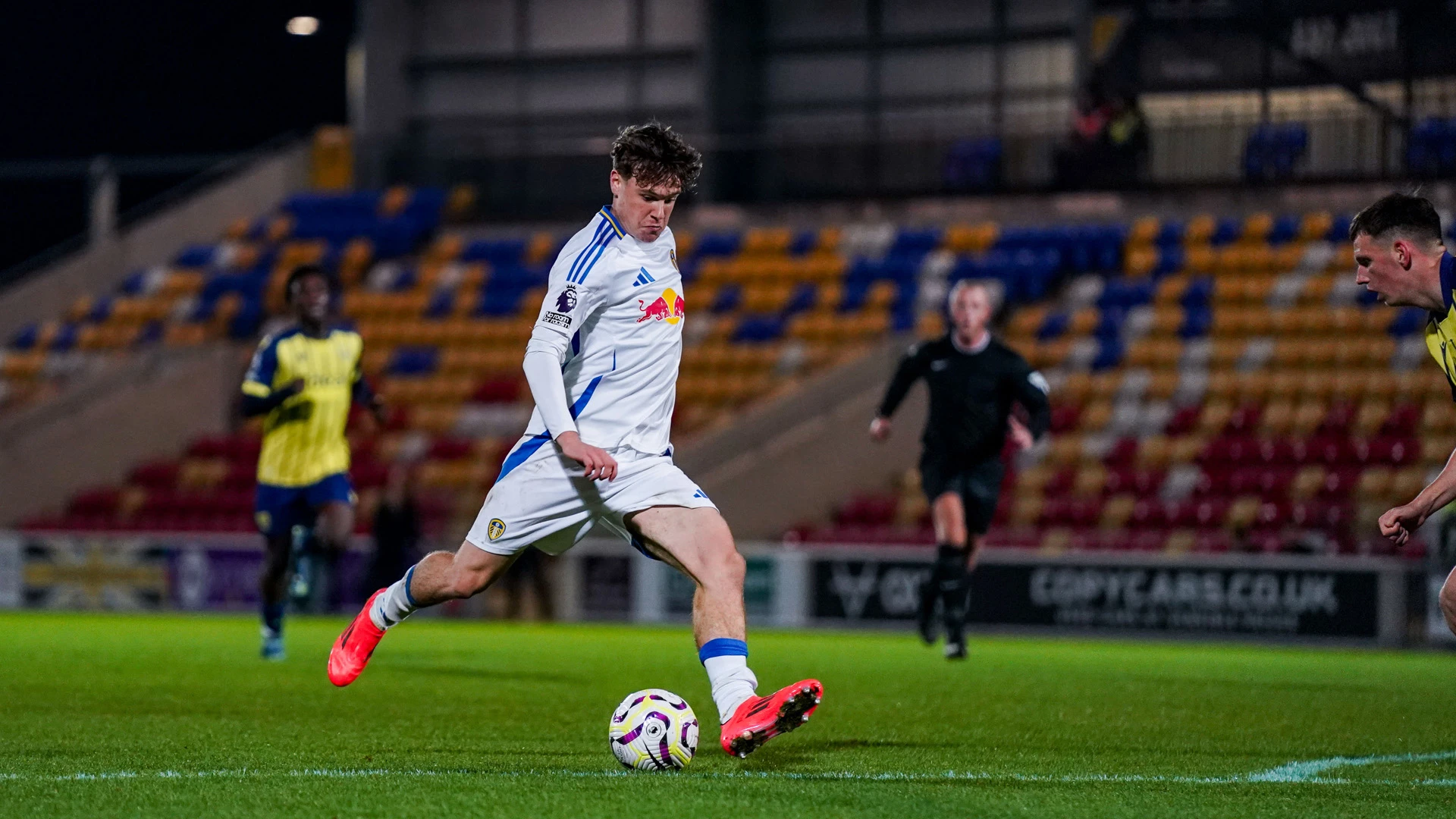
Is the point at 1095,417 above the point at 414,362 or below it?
below

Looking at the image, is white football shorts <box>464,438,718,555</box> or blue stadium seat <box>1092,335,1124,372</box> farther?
blue stadium seat <box>1092,335,1124,372</box>

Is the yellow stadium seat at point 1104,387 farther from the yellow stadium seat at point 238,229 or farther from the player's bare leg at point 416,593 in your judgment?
the player's bare leg at point 416,593

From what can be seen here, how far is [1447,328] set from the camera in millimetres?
6297

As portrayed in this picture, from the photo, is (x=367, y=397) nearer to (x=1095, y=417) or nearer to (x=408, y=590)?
(x=408, y=590)

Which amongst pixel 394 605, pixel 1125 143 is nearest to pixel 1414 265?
pixel 394 605

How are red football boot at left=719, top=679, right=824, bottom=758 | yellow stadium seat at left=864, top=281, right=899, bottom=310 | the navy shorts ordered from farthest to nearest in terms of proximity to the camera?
yellow stadium seat at left=864, top=281, right=899, bottom=310 < the navy shorts < red football boot at left=719, top=679, right=824, bottom=758

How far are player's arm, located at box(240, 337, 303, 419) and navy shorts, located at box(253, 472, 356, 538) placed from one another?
46 cm

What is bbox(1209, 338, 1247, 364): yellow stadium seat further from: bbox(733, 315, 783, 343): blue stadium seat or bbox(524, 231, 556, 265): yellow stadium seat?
bbox(524, 231, 556, 265): yellow stadium seat

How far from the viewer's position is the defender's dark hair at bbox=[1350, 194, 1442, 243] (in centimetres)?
624

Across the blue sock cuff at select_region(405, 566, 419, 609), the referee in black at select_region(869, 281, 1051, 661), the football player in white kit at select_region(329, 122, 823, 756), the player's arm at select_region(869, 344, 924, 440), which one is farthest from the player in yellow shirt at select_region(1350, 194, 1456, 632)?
the player's arm at select_region(869, 344, 924, 440)

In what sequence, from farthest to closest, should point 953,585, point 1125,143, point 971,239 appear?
point 971,239
point 1125,143
point 953,585

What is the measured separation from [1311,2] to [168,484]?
14338 millimetres

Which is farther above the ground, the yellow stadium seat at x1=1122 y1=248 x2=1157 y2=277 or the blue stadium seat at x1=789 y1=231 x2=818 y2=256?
the blue stadium seat at x1=789 y1=231 x2=818 y2=256

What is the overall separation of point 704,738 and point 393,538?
13.3m
